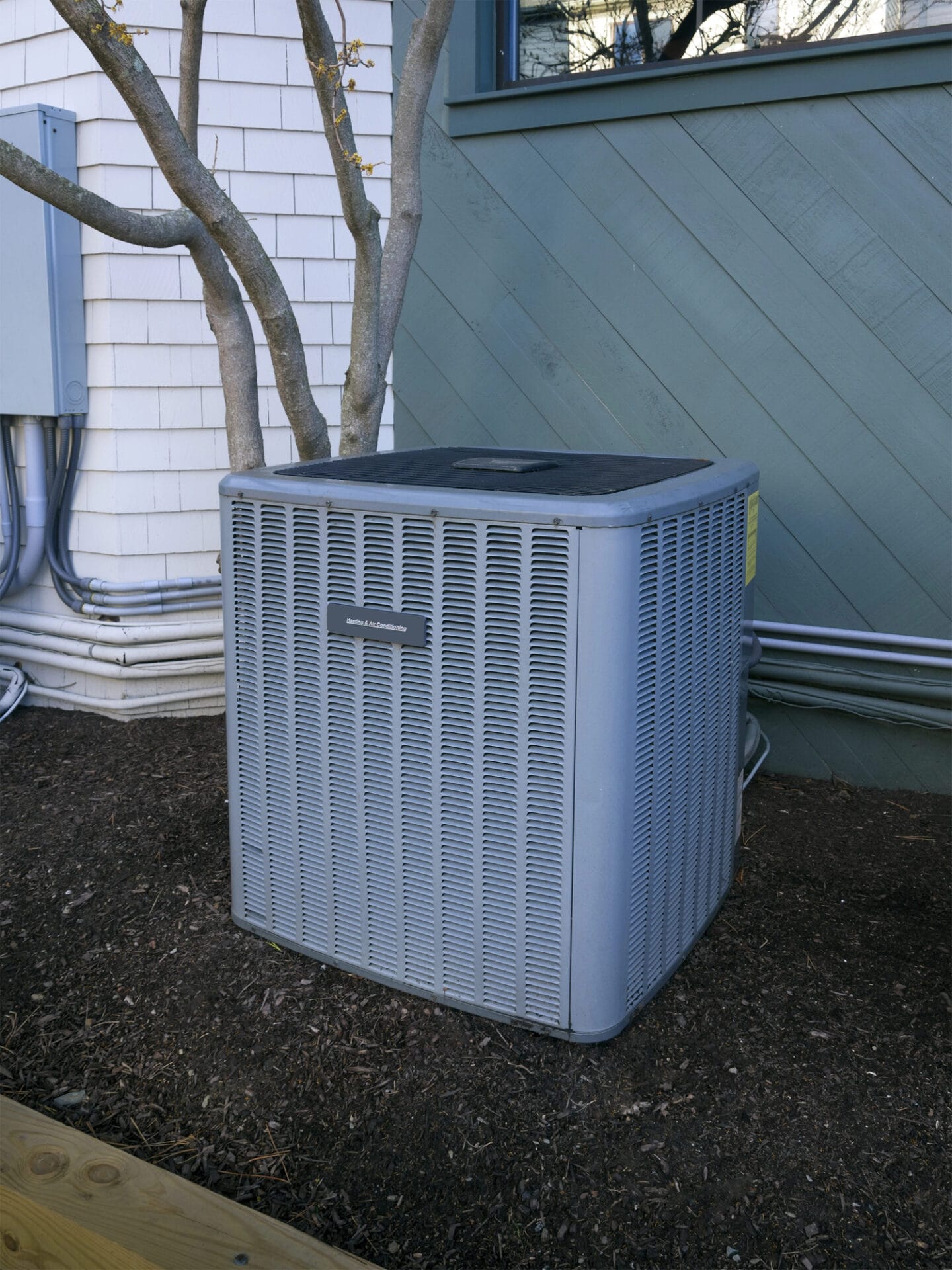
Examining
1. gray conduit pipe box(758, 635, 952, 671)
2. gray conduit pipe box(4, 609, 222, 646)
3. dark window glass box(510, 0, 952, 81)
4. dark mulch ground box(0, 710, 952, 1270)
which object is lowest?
dark mulch ground box(0, 710, 952, 1270)

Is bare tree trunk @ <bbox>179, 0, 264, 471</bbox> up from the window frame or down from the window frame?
down

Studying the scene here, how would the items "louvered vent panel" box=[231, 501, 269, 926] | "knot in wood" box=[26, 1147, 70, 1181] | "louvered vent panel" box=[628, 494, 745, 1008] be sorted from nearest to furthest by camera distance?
"knot in wood" box=[26, 1147, 70, 1181] → "louvered vent panel" box=[628, 494, 745, 1008] → "louvered vent panel" box=[231, 501, 269, 926]

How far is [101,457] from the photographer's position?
13.9 ft

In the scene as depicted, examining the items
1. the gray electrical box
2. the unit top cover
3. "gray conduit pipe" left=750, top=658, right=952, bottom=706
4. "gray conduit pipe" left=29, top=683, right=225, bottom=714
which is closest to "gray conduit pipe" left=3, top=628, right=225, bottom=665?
"gray conduit pipe" left=29, top=683, right=225, bottom=714

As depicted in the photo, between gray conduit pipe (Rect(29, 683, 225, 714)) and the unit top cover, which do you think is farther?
gray conduit pipe (Rect(29, 683, 225, 714))

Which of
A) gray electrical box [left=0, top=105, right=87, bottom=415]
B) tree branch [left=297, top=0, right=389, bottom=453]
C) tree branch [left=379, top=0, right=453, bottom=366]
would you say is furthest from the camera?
gray electrical box [left=0, top=105, right=87, bottom=415]

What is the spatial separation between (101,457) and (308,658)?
7.28 feet

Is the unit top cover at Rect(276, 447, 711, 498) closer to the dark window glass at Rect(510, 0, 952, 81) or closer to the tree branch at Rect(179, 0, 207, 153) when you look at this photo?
the tree branch at Rect(179, 0, 207, 153)

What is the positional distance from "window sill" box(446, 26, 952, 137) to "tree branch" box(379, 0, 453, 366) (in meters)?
0.67

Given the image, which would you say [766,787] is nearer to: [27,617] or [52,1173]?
[52,1173]

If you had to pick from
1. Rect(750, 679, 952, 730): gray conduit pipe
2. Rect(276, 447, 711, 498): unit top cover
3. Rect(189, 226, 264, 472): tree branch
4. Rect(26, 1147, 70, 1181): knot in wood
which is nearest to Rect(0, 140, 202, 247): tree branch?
Rect(189, 226, 264, 472): tree branch

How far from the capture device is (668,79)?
11.8 ft

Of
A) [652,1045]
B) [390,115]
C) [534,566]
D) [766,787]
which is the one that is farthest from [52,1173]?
[390,115]

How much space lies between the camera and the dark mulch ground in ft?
6.32
